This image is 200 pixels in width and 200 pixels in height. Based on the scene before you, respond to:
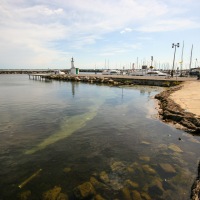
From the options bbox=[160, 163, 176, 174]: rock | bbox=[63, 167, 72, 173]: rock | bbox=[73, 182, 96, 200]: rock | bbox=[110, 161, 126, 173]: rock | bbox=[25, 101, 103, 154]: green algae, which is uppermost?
bbox=[73, 182, 96, 200]: rock

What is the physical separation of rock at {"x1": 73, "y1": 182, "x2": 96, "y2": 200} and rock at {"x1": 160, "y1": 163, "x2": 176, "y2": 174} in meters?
3.67

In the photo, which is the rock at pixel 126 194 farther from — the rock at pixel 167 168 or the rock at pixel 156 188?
the rock at pixel 167 168

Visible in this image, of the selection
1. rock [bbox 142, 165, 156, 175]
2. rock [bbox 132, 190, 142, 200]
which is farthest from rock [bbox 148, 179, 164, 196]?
rock [bbox 142, 165, 156, 175]

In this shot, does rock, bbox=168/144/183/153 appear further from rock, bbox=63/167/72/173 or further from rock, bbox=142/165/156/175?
rock, bbox=63/167/72/173

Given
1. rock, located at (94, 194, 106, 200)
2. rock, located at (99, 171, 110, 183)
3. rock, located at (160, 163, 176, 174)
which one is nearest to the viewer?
rock, located at (94, 194, 106, 200)

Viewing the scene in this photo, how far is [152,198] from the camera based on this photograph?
7.61 m

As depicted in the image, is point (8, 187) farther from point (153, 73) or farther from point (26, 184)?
point (153, 73)

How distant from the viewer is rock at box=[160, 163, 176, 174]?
31.2ft

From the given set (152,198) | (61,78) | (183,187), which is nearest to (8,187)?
(152,198)

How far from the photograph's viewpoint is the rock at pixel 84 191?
770cm

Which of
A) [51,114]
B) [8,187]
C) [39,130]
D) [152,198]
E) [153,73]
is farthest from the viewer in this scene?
[153,73]

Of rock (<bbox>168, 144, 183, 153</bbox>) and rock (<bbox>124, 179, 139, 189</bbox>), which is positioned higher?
rock (<bbox>124, 179, 139, 189</bbox>)

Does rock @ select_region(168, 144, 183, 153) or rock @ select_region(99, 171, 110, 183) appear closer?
rock @ select_region(99, 171, 110, 183)

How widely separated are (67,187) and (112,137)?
615cm
